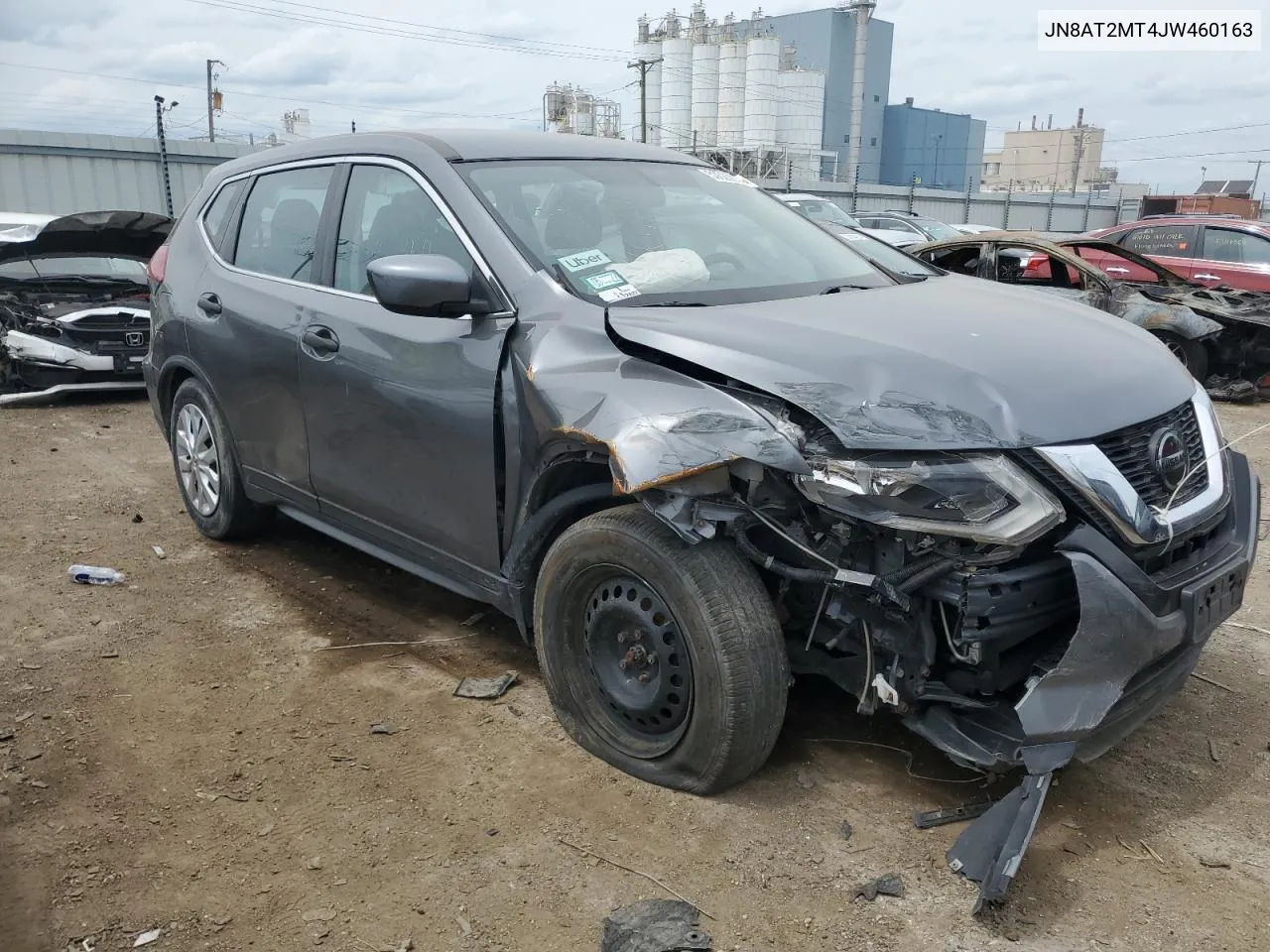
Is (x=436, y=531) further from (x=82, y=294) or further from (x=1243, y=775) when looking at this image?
(x=82, y=294)

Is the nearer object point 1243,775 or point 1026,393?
point 1026,393

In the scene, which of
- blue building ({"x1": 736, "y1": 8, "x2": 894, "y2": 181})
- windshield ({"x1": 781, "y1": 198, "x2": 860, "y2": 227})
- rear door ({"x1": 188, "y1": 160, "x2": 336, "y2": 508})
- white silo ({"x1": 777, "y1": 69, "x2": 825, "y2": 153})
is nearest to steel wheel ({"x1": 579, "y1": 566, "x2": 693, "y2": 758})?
rear door ({"x1": 188, "y1": 160, "x2": 336, "y2": 508})

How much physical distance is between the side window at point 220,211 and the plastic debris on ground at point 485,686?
8.04 ft

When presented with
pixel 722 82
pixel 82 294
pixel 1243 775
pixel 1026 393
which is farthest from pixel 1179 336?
pixel 722 82

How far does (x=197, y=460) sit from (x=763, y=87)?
1847 inches

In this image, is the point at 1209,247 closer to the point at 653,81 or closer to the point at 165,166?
the point at 165,166

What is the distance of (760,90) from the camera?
47.3 metres

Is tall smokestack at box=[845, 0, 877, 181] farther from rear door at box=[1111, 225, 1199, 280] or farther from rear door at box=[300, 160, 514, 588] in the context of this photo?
rear door at box=[300, 160, 514, 588]

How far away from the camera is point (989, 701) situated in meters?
2.58

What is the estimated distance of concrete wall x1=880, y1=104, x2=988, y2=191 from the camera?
196 feet

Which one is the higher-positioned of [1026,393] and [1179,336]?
[1026,393]

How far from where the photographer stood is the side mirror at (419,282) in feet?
9.87

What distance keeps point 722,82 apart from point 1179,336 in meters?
42.9

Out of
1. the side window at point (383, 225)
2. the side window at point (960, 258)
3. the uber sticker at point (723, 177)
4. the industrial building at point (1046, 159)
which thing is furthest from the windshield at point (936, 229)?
the industrial building at point (1046, 159)
